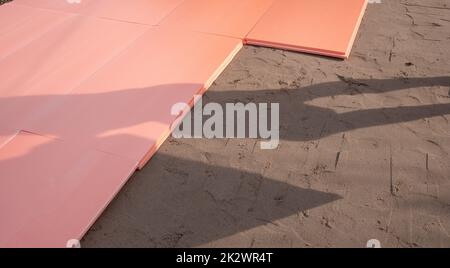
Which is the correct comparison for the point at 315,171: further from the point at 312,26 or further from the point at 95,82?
the point at 95,82

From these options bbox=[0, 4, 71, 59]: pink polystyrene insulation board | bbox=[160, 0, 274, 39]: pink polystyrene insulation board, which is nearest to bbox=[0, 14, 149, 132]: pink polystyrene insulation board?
bbox=[0, 4, 71, 59]: pink polystyrene insulation board

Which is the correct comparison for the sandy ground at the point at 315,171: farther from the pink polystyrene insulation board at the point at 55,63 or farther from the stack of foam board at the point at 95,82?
the pink polystyrene insulation board at the point at 55,63

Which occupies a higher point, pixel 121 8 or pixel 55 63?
pixel 121 8

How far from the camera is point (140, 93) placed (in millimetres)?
4133

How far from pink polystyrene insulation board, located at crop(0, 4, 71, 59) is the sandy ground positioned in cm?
276

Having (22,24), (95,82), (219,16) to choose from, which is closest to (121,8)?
(22,24)

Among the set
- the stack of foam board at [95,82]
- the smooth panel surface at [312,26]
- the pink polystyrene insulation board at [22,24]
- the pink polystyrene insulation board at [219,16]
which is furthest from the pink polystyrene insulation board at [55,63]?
the smooth panel surface at [312,26]

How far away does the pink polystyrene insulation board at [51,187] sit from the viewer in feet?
9.43

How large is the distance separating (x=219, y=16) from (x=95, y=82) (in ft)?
6.84

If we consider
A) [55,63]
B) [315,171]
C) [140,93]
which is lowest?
[315,171]

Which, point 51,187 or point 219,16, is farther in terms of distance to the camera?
point 219,16
